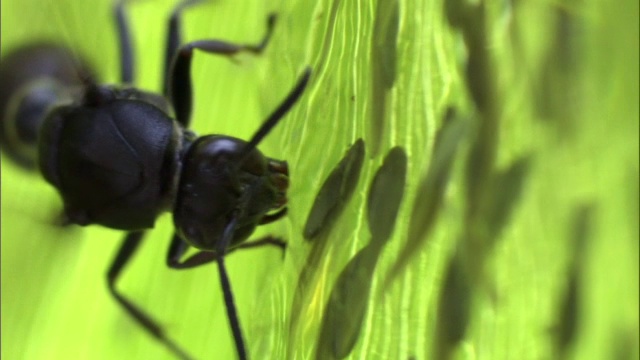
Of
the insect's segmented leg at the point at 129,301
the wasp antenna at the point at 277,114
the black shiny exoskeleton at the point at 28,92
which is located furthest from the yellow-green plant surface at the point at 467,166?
the black shiny exoskeleton at the point at 28,92

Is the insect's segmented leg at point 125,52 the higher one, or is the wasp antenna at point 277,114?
the insect's segmented leg at point 125,52

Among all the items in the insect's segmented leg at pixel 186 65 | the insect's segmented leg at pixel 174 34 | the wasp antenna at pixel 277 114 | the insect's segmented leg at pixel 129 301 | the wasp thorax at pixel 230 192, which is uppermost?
the insect's segmented leg at pixel 174 34

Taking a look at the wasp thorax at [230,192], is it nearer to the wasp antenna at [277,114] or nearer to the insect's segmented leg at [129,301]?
the wasp antenna at [277,114]

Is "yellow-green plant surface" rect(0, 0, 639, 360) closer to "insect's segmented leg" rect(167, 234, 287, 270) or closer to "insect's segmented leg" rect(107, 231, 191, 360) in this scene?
"insect's segmented leg" rect(167, 234, 287, 270)

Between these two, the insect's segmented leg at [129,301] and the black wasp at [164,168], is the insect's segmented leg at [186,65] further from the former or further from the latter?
the insect's segmented leg at [129,301]

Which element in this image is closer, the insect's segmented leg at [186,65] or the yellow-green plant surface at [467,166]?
the yellow-green plant surface at [467,166]

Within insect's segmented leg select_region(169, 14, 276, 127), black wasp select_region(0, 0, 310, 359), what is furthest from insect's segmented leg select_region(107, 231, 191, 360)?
insect's segmented leg select_region(169, 14, 276, 127)

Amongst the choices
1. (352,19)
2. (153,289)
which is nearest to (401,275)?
(352,19)

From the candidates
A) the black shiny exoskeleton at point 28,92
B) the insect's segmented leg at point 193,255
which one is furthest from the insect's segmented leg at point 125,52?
the insect's segmented leg at point 193,255
